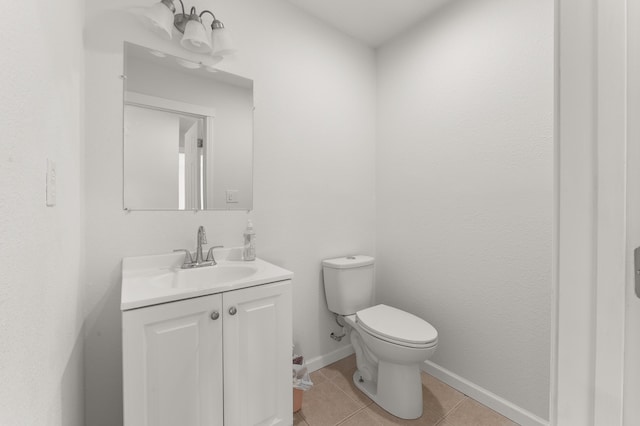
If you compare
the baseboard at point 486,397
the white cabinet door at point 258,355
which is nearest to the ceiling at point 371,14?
the white cabinet door at point 258,355

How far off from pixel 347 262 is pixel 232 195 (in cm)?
87

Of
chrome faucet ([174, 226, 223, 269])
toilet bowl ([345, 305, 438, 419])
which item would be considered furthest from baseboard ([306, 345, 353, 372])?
chrome faucet ([174, 226, 223, 269])

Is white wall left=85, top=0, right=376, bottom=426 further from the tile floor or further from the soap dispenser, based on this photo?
the tile floor

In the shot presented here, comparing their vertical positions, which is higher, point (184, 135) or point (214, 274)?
point (184, 135)

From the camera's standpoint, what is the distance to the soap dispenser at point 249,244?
4.82 feet

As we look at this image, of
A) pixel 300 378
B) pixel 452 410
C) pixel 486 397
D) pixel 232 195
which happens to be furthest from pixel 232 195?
pixel 486 397

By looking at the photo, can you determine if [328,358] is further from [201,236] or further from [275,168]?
[275,168]

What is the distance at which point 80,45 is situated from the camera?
3.43 feet

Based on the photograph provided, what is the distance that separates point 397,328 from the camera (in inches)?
57.6

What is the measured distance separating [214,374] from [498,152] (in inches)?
68.6

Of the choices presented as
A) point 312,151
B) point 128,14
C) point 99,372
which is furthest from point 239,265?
point 128,14

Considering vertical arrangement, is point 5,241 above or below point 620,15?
below

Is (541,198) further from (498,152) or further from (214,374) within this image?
(214,374)

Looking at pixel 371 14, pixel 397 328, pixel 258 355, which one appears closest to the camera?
pixel 258 355
